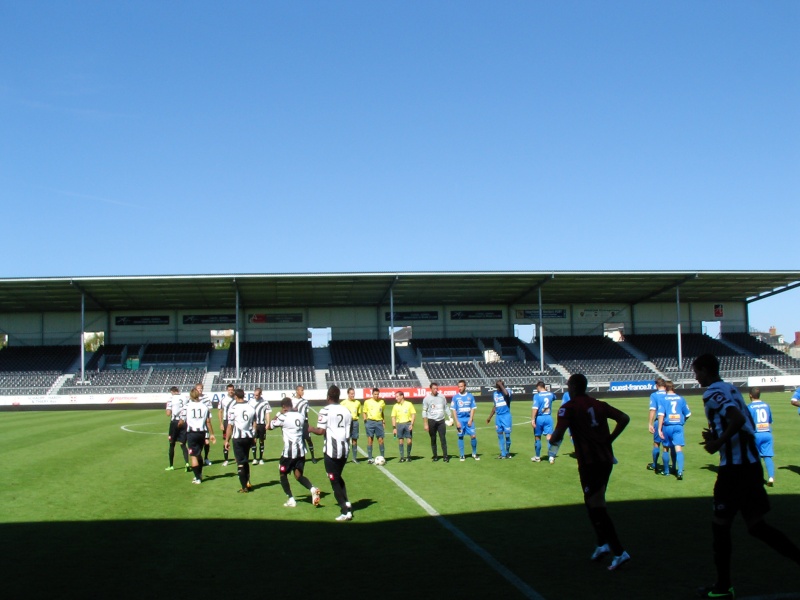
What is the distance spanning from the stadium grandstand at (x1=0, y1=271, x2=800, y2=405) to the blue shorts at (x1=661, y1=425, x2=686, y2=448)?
36724 millimetres

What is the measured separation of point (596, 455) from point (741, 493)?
1532 millimetres

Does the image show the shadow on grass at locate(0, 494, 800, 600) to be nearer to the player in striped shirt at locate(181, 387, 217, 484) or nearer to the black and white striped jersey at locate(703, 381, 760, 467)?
the black and white striped jersey at locate(703, 381, 760, 467)

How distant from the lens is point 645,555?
811cm

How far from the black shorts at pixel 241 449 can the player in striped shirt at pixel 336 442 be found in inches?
122

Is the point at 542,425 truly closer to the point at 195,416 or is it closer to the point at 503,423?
the point at 503,423

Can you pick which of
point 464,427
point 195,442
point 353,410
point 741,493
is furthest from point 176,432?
point 741,493

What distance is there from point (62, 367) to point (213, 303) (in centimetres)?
1228

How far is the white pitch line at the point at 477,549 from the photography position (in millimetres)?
6859

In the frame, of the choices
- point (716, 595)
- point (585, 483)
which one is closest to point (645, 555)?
point (585, 483)

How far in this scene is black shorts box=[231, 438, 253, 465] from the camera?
42.9 feet

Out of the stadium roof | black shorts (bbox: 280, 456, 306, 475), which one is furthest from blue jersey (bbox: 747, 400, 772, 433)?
the stadium roof

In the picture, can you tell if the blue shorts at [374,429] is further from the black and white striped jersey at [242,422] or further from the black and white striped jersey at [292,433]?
the black and white striped jersey at [292,433]

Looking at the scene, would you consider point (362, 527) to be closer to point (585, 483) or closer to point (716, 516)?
point (585, 483)

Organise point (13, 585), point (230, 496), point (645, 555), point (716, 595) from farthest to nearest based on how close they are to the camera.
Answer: point (230, 496)
point (645, 555)
point (13, 585)
point (716, 595)
